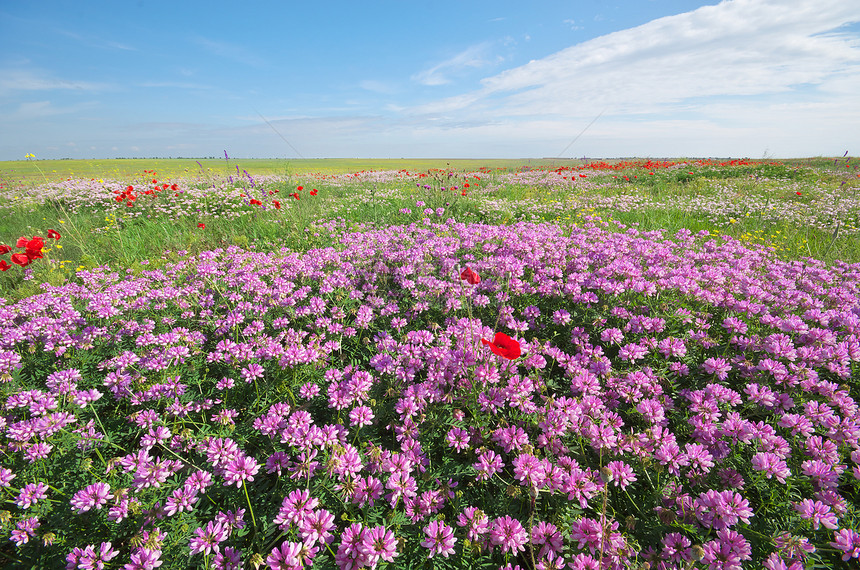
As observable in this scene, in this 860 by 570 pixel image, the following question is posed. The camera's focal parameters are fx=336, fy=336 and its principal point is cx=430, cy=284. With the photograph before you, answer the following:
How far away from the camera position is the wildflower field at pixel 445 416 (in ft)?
5.98

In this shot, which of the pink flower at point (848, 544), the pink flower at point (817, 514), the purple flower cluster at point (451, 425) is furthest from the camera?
the purple flower cluster at point (451, 425)

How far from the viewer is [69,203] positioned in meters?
11.9

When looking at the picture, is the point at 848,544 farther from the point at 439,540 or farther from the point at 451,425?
the point at 451,425

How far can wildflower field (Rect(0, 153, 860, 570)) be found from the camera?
1.82 metres

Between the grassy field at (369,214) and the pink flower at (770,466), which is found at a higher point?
the grassy field at (369,214)

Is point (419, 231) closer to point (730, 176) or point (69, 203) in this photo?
point (69, 203)

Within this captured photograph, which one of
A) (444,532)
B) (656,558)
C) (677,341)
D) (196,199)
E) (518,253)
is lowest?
(656,558)

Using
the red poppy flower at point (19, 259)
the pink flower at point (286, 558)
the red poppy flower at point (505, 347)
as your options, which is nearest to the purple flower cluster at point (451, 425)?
the pink flower at point (286, 558)

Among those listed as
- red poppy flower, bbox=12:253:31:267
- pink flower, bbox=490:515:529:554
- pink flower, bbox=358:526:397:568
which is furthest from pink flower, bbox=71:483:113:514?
red poppy flower, bbox=12:253:31:267

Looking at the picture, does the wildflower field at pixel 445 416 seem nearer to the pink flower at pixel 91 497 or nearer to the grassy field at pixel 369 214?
the pink flower at pixel 91 497

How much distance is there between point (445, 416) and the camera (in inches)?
102

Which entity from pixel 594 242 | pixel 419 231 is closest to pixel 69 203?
pixel 419 231

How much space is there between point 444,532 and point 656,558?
114 cm

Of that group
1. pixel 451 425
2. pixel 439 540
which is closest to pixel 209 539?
pixel 439 540
